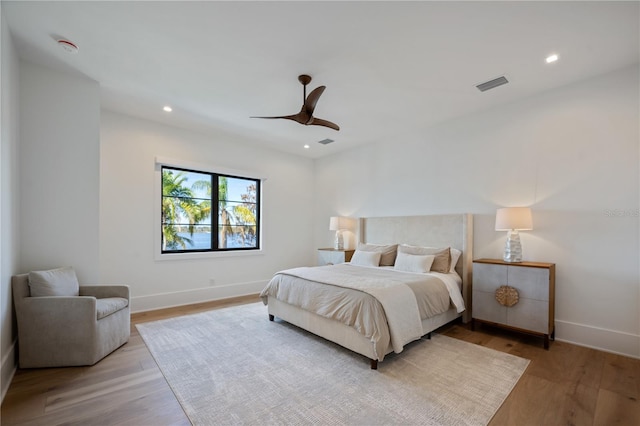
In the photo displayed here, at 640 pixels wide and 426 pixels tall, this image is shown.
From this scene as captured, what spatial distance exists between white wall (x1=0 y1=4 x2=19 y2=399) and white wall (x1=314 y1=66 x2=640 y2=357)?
491 centimetres

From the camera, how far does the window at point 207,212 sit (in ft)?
15.8

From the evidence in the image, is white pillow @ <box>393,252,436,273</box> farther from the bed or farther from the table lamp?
the table lamp

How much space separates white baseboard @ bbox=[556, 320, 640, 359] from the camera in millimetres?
2936

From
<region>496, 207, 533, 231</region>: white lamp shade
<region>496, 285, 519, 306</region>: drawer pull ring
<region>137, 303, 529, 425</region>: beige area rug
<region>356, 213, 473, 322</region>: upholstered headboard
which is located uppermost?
<region>496, 207, 533, 231</region>: white lamp shade

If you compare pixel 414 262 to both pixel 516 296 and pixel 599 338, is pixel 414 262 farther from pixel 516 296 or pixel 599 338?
pixel 599 338

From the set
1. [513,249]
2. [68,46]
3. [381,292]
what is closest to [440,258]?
[513,249]

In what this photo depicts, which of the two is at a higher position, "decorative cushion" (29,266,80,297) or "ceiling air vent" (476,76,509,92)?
"ceiling air vent" (476,76,509,92)

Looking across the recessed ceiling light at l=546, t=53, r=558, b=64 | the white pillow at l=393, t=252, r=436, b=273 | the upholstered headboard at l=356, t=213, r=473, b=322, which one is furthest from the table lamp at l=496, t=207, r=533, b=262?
the recessed ceiling light at l=546, t=53, r=558, b=64

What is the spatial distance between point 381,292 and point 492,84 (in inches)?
105

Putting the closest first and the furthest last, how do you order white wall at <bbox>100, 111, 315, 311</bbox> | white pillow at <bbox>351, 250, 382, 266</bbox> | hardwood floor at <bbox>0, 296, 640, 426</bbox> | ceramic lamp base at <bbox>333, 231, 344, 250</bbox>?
hardwood floor at <bbox>0, 296, 640, 426</bbox>
white wall at <bbox>100, 111, 315, 311</bbox>
white pillow at <bbox>351, 250, 382, 266</bbox>
ceramic lamp base at <bbox>333, 231, 344, 250</bbox>

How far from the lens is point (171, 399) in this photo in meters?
2.20

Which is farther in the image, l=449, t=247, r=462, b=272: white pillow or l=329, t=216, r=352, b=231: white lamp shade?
l=329, t=216, r=352, b=231: white lamp shade

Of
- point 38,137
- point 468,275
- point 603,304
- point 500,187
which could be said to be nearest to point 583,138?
point 500,187

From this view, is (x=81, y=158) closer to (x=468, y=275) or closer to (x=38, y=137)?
(x=38, y=137)
